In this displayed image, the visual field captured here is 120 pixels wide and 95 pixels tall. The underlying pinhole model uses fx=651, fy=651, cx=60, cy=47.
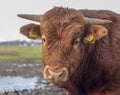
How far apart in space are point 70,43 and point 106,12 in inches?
105

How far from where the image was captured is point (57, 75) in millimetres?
14523

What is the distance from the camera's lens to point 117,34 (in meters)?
17.0

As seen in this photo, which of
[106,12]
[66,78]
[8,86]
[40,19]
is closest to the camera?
[66,78]

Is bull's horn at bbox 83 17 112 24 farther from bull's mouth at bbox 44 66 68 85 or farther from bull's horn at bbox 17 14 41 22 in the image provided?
bull's mouth at bbox 44 66 68 85

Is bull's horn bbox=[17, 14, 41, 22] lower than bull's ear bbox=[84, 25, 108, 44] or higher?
higher

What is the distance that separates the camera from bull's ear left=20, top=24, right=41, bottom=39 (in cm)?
1631

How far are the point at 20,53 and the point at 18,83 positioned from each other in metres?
26.0

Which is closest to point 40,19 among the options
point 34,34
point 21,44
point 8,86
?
point 34,34

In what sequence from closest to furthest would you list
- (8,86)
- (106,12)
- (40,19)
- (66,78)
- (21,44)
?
1. (66,78)
2. (40,19)
3. (106,12)
4. (8,86)
5. (21,44)

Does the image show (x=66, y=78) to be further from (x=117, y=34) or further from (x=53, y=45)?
(x=117, y=34)

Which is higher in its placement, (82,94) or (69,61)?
(69,61)

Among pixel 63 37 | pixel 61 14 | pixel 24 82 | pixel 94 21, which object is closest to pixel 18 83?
pixel 24 82

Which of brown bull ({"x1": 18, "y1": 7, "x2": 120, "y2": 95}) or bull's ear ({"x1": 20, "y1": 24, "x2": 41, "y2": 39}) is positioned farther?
bull's ear ({"x1": 20, "y1": 24, "x2": 41, "y2": 39})

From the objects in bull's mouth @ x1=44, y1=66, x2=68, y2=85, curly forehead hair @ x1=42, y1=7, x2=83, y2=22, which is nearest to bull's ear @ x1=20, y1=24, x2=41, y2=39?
curly forehead hair @ x1=42, y1=7, x2=83, y2=22
